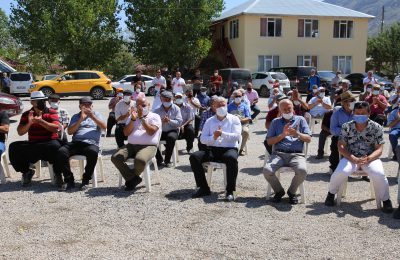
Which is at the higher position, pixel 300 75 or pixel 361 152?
pixel 300 75

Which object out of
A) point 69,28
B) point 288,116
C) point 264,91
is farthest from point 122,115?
point 69,28

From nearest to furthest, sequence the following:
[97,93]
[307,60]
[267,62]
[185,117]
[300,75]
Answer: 1. [185,117]
2. [97,93]
3. [300,75]
4. [267,62]
5. [307,60]

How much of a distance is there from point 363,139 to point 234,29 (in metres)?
31.5

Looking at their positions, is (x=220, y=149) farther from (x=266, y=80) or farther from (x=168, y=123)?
(x=266, y=80)

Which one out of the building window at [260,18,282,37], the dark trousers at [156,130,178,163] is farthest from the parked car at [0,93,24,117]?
the building window at [260,18,282,37]

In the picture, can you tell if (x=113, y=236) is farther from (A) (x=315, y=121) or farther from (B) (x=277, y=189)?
(A) (x=315, y=121)

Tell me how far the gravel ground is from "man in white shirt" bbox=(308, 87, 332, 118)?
336 centimetres

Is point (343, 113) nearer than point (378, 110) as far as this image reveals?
Yes

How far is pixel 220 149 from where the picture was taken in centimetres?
673

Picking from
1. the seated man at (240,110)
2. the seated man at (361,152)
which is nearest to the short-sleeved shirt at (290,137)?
the seated man at (361,152)

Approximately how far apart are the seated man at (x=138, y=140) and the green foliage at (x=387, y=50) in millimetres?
39310

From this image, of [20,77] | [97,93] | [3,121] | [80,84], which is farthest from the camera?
[20,77]

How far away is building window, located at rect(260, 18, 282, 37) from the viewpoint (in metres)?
35.0

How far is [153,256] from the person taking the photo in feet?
15.0
